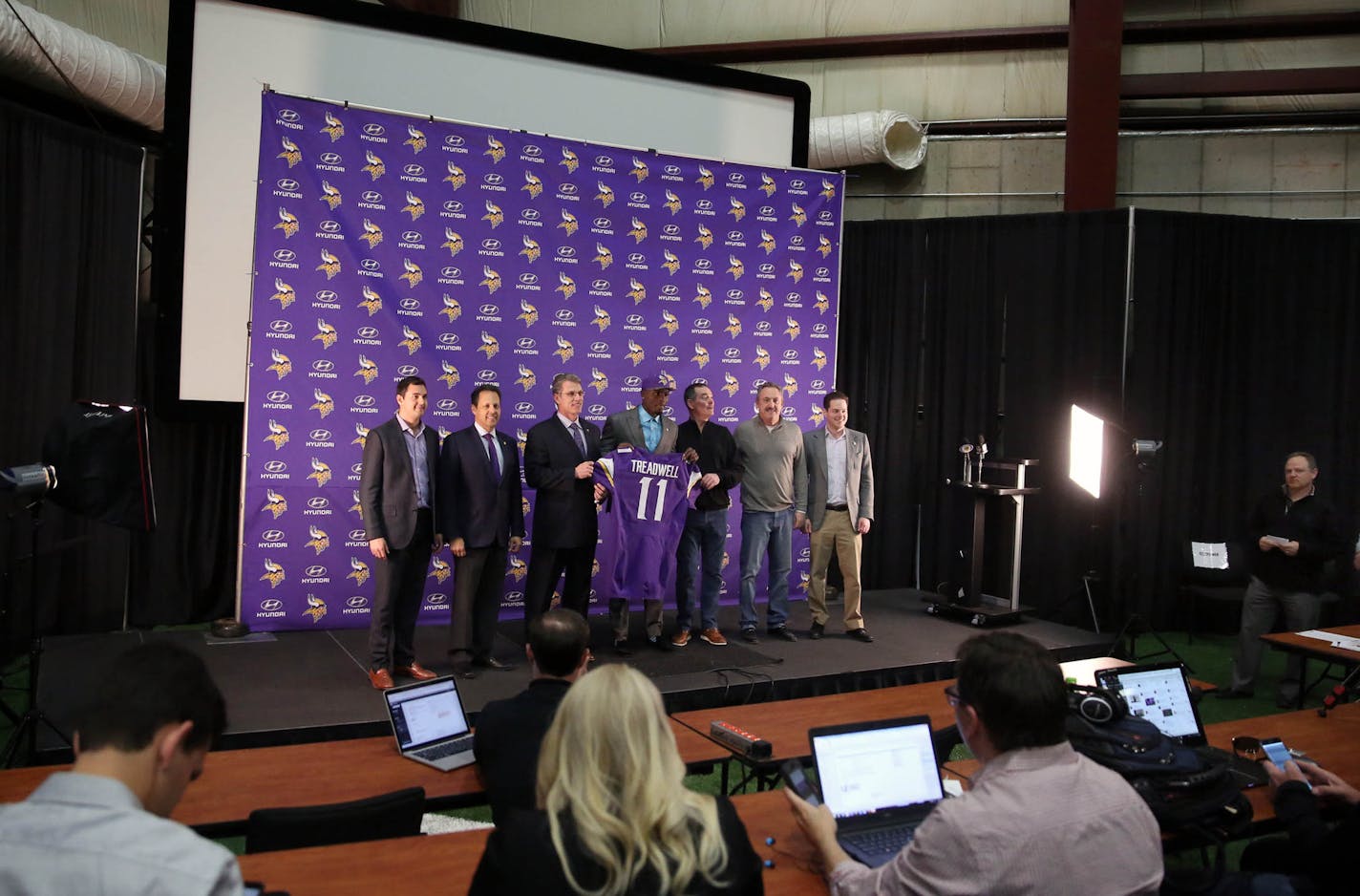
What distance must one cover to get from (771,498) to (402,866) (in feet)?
15.8

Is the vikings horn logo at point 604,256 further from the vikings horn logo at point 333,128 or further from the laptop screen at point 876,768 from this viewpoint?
the laptop screen at point 876,768

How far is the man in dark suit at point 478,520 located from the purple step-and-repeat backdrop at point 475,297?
95 centimetres

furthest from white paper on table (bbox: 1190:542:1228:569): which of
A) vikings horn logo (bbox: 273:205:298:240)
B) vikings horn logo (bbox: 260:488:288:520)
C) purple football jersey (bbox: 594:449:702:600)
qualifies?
vikings horn logo (bbox: 273:205:298:240)

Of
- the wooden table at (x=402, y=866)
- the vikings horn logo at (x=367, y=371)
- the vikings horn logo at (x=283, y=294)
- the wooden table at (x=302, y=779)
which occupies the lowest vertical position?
the wooden table at (x=302, y=779)

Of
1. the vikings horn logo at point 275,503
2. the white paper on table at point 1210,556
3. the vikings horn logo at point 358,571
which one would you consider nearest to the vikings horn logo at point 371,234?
the vikings horn logo at point 275,503

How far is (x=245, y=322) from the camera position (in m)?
6.51

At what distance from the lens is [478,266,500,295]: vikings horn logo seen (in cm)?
697

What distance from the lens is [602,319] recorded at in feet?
24.1

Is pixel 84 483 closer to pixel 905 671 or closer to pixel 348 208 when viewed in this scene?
pixel 348 208

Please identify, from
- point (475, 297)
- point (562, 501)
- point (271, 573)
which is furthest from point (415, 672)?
point (475, 297)

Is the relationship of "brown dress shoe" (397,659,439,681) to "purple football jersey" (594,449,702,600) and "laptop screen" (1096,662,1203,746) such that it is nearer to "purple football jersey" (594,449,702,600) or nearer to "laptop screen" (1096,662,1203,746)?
"purple football jersey" (594,449,702,600)

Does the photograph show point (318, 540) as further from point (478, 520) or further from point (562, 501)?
point (562, 501)

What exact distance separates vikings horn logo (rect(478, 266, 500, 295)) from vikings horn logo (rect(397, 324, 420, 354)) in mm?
565

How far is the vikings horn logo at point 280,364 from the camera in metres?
6.31
